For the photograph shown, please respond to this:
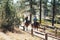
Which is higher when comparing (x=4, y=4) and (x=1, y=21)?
(x=4, y=4)

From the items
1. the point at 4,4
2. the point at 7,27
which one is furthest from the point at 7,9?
the point at 7,27

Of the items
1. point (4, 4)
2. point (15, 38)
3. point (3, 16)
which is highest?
point (4, 4)

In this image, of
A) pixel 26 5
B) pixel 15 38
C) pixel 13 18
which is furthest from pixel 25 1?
pixel 15 38

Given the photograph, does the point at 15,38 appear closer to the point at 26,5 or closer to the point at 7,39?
the point at 7,39

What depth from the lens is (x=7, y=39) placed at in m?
15.8

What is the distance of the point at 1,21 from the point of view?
72.6 ft

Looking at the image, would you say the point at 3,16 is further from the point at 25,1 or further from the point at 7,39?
the point at 25,1

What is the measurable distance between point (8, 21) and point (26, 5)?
67.8 feet

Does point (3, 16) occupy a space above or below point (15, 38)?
above

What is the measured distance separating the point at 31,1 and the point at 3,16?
19320 mm

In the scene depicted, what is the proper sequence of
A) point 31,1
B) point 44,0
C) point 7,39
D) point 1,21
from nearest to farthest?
point 7,39, point 1,21, point 31,1, point 44,0

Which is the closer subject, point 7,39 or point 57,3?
point 7,39

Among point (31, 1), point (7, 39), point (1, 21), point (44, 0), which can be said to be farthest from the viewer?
point (44, 0)

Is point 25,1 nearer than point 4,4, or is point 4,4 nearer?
point 4,4
